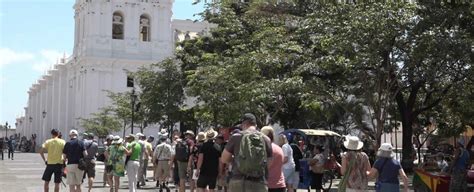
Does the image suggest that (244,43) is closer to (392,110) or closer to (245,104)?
(245,104)

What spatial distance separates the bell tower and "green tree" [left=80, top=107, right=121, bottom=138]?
331 inches

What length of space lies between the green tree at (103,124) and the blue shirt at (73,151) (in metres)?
41.5

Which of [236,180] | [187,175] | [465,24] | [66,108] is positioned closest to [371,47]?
[465,24]

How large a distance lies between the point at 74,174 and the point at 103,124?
A: 43.3m

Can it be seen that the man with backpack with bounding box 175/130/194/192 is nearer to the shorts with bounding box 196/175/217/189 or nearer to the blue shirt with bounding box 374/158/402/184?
the shorts with bounding box 196/175/217/189

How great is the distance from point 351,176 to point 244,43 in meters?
16.7

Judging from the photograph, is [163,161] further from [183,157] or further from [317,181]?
[317,181]

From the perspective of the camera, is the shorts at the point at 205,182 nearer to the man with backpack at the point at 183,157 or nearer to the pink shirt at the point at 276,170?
the man with backpack at the point at 183,157

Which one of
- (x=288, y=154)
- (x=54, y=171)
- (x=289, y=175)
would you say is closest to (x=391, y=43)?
(x=289, y=175)

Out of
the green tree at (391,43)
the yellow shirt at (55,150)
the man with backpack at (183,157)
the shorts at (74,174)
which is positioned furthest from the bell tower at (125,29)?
the shorts at (74,174)

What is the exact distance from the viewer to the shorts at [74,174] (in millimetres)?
15453

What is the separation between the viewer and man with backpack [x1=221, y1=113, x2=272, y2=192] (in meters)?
9.05

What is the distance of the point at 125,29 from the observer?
6688 centimetres

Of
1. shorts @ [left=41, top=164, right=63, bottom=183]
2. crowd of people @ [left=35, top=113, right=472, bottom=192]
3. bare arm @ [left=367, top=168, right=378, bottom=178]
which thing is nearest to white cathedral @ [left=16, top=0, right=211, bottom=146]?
crowd of people @ [left=35, top=113, right=472, bottom=192]
